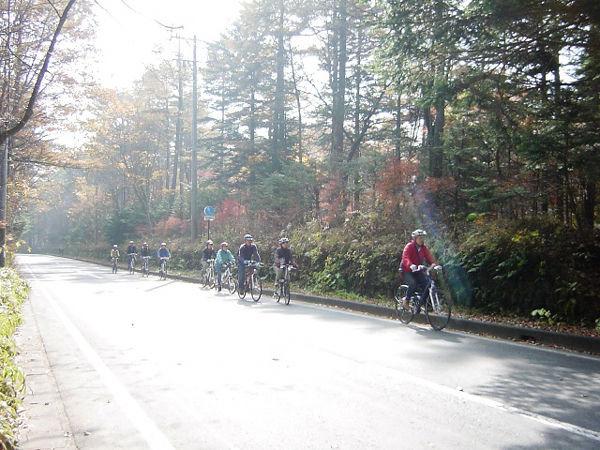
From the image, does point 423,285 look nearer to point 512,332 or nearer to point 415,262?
point 415,262

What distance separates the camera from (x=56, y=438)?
171 inches

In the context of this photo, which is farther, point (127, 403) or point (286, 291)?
point (286, 291)

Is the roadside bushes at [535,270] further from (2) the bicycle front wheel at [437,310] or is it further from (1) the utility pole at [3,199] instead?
(1) the utility pole at [3,199]

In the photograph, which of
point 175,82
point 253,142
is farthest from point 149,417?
point 175,82

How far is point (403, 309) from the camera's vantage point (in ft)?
36.0

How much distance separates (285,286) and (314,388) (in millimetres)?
9785

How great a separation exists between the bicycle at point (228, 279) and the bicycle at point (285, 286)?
10.6 feet

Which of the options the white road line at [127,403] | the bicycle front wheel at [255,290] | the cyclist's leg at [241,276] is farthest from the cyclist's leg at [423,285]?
the cyclist's leg at [241,276]

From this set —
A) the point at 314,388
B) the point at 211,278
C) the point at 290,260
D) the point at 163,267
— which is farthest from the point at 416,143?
the point at 314,388

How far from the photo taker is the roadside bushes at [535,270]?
9.48 m

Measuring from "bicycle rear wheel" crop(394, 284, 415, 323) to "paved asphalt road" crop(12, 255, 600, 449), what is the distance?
418 mm

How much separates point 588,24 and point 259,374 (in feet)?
26.7

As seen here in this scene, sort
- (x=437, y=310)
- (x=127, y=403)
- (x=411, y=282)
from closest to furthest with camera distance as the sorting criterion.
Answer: (x=127, y=403), (x=437, y=310), (x=411, y=282)

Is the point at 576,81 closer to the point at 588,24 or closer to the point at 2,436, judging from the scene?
the point at 588,24
